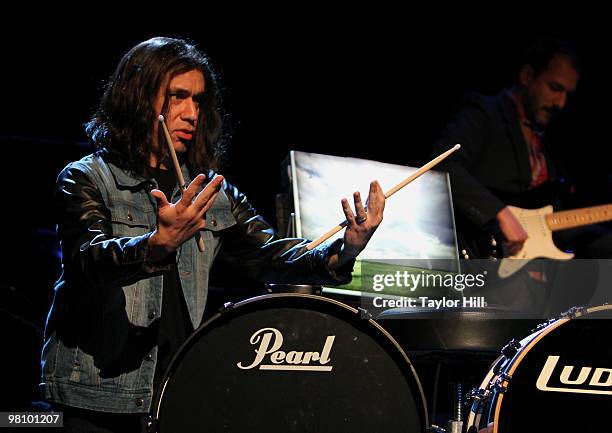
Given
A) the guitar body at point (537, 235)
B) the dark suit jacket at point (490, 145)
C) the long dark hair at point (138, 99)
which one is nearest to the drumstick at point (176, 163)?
the long dark hair at point (138, 99)

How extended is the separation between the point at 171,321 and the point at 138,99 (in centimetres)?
69

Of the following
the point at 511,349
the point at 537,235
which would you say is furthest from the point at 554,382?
the point at 537,235

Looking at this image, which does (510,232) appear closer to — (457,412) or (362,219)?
(457,412)

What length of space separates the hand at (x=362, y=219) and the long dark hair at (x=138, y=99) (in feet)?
2.02

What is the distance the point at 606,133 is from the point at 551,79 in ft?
2.77

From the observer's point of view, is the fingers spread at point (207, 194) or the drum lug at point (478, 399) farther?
the drum lug at point (478, 399)

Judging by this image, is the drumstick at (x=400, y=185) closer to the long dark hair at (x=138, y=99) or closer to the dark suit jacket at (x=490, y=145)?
the long dark hair at (x=138, y=99)

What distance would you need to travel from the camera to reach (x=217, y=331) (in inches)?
82.9

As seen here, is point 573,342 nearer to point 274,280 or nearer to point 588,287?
point 274,280

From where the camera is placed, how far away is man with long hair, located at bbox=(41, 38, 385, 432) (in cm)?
204

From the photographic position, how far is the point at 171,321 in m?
2.41

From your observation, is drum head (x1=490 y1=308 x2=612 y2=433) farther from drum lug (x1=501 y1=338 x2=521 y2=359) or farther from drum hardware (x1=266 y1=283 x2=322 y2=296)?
drum hardware (x1=266 y1=283 x2=322 y2=296)

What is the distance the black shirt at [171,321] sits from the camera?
236cm

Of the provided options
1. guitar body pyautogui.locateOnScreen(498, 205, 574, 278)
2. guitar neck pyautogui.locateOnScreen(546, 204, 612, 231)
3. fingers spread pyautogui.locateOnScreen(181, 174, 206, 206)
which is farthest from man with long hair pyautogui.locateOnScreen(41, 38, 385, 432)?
guitar neck pyautogui.locateOnScreen(546, 204, 612, 231)
